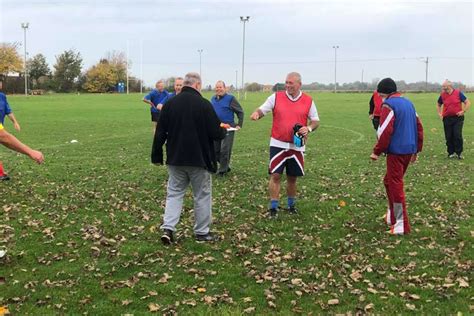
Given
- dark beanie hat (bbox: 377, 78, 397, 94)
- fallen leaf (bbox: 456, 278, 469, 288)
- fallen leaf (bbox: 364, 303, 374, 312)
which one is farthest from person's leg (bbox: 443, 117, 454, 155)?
fallen leaf (bbox: 364, 303, 374, 312)

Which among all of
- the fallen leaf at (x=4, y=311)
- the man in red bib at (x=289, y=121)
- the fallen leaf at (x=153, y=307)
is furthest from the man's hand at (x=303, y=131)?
the fallen leaf at (x=4, y=311)

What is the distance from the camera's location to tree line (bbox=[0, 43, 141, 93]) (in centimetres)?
9219

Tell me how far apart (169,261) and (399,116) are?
3726 millimetres

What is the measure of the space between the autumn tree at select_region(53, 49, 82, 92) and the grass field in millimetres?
99840

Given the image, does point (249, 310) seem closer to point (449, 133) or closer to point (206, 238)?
point (206, 238)

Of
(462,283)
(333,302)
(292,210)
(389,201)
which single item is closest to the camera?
(333,302)

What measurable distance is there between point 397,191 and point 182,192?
306 cm

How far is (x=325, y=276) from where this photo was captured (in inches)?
229

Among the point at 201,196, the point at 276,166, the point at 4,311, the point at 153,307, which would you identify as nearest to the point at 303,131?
the point at 276,166

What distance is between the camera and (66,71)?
107 meters

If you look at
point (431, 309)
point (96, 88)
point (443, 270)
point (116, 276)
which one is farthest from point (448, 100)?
point (96, 88)

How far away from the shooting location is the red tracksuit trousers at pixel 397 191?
7.13m

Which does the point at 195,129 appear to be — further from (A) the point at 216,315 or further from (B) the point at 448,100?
(B) the point at 448,100

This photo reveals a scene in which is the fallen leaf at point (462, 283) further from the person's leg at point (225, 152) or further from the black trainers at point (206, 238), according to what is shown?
the person's leg at point (225, 152)
